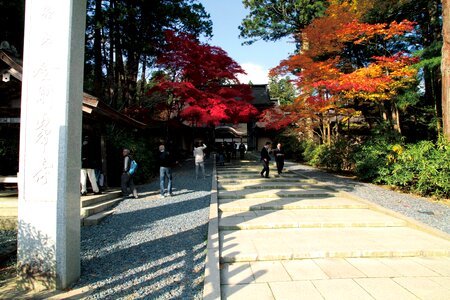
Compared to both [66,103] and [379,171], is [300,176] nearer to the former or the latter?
[379,171]

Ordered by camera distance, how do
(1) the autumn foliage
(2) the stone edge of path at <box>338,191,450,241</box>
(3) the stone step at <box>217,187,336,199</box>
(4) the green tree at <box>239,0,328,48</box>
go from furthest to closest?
(4) the green tree at <box>239,0,328,48</box>, (1) the autumn foliage, (3) the stone step at <box>217,187,336,199</box>, (2) the stone edge of path at <box>338,191,450,241</box>

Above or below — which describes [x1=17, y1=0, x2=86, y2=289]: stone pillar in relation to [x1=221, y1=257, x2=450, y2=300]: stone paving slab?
above

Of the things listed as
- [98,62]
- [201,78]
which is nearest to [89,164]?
[201,78]

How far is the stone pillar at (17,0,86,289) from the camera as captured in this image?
3.14 meters

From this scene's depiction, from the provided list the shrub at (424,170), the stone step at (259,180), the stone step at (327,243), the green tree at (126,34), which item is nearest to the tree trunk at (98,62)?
the green tree at (126,34)

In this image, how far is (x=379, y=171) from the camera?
9.42 m

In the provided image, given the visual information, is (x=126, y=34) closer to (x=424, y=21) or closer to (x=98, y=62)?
(x=98, y=62)

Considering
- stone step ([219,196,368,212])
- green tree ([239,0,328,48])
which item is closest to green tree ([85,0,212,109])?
green tree ([239,0,328,48])

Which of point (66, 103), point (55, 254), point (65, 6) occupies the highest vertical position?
point (65, 6)

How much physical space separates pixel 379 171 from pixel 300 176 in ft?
9.71

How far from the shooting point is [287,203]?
282 inches

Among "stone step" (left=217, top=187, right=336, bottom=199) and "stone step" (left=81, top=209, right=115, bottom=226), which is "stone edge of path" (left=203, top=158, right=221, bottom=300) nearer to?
"stone step" (left=81, top=209, right=115, bottom=226)

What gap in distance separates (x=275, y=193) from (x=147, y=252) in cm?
502

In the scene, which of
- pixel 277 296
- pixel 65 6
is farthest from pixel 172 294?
pixel 65 6
